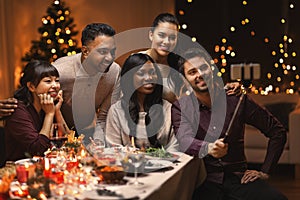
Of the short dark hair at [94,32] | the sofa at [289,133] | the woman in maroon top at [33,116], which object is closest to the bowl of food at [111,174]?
the woman in maroon top at [33,116]

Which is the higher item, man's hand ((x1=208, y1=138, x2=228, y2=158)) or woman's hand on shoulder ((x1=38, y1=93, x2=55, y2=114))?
woman's hand on shoulder ((x1=38, y1=93, x2=55, y2=114))

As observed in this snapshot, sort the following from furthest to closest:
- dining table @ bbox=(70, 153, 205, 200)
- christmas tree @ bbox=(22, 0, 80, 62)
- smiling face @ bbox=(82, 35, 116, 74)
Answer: christmas tree @ bbox=(22, 0, 80, 62), smiling face @ bbox=(82, 35, 116, 74), dining table @ bbox=(70, 153, 205, 200)

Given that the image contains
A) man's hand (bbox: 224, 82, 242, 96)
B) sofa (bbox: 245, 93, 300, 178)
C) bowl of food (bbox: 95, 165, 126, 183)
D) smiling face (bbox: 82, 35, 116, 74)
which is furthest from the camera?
sofa (bbox: 245, 93, 300, 178)

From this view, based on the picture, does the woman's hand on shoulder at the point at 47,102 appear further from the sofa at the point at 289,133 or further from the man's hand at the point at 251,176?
the sofa at the point at 289,133

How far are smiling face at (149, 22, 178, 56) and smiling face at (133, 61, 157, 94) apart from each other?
34cm

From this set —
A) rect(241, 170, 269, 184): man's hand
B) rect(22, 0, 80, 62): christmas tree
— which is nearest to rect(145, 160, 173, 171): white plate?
rect(241, 170, 269, 184): man's hand

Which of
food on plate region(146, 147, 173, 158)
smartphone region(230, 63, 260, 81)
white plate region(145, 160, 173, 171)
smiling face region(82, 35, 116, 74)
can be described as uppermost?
smiling face region(82, 35, 116, 74)

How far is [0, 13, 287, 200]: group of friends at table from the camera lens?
2848 millimetres

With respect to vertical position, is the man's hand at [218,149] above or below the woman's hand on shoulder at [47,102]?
below

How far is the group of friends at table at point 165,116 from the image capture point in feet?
9.34

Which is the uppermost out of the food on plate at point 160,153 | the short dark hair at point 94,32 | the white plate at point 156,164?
the short dark hair at point 94,32

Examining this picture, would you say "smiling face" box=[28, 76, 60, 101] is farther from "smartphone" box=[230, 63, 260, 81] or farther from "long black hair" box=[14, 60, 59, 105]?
"smartphone" box=[230, 63, 260, 81]

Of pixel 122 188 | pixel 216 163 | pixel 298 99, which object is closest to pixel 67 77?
A: pixel 216 163

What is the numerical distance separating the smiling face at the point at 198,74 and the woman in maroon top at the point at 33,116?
0.73 metres
